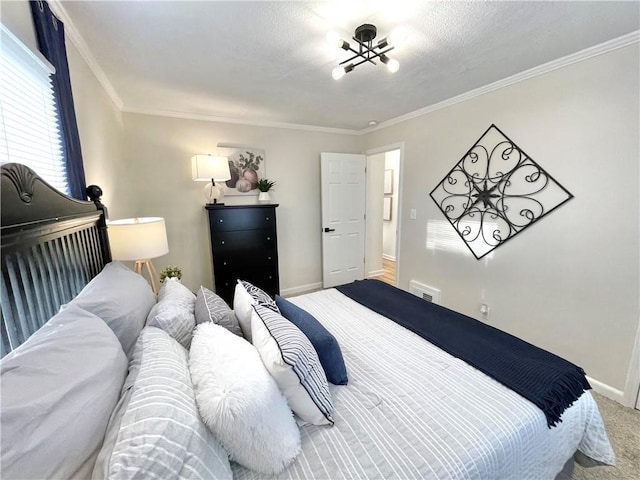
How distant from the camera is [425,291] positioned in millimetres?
3141

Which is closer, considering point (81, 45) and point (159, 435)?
point (159, 435)

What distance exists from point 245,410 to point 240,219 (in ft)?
8.33

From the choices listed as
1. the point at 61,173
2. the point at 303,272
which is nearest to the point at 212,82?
the point at 61,173

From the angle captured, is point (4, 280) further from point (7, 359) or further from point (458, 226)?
point (458, 226)

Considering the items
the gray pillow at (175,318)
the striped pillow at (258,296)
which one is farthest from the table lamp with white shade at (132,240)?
the striped pillow at (258,296)

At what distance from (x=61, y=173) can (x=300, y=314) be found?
1431 mm

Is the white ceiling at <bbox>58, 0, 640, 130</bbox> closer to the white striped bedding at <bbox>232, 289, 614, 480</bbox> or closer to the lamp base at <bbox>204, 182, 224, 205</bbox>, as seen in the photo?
the lamp base at <bbox>204, 182, 224, 205</bbox>

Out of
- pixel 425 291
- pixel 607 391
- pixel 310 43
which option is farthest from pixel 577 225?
pixel 310 43

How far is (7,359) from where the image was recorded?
0.62 metres

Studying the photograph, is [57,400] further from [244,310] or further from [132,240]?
[132,240]

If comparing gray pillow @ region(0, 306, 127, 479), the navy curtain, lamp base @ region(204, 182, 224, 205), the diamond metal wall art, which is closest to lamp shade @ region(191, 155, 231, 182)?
lamp base @ region(204, 182, 224, 205)

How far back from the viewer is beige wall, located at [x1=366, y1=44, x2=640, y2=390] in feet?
5.57

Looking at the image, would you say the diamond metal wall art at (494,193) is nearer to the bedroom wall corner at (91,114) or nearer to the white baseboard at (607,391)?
the white baseboard at (607,391)

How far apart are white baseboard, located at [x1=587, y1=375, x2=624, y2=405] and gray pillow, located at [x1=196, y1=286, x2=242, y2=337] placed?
2.56 m
